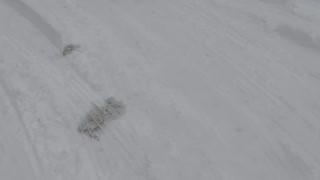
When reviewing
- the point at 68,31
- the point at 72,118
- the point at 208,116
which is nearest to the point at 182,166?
the point at 208,116

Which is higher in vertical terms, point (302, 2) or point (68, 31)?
point (302, 2)

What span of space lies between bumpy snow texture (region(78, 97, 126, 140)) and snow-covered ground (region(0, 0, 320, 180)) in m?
0.10

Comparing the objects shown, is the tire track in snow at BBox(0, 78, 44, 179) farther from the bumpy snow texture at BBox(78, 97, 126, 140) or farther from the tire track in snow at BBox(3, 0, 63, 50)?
the tire track in snow at BBox(3, 0, 63, 50)

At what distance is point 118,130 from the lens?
6234 millimetres

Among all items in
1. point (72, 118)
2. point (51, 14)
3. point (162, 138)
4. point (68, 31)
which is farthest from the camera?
point (51, 14)

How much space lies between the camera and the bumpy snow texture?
6223 millimetres

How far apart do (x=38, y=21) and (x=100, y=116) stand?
11.3 feet

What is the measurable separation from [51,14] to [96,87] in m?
2.75

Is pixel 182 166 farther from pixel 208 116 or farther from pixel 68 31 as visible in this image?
pixel 68 31

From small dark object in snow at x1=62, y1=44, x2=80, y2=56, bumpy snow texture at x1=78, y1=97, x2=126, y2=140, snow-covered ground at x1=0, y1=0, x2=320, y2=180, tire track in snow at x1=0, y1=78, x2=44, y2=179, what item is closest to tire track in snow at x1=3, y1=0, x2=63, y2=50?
snow-covered ground at x1=0, y1=0, x2=320, y2=180

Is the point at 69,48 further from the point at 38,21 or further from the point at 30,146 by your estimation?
the point at 30,146

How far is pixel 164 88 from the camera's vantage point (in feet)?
22.4

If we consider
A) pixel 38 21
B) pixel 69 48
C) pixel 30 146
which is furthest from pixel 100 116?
pixel 38 21

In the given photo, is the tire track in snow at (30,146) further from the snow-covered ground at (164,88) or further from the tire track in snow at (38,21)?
the tire track in snow at (38,21)
